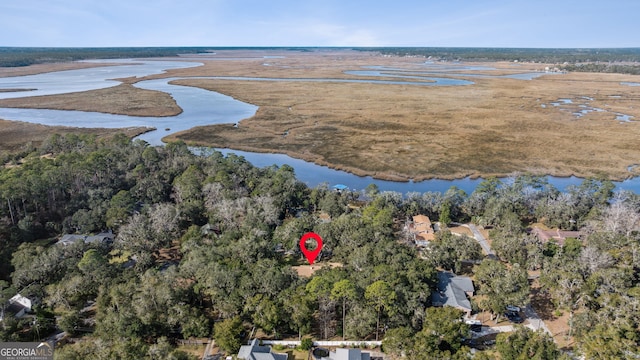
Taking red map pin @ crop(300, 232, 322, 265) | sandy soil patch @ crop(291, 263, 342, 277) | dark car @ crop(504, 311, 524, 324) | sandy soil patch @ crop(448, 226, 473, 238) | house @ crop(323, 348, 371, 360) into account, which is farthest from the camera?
sandy soil patch @ crop(448, 226, 473, 238)

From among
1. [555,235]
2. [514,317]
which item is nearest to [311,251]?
[514,317]

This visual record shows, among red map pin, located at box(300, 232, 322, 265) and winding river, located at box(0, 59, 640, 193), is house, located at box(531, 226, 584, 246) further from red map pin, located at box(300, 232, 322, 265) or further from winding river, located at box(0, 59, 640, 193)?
red map pin, located at box(300, 232, 322, 265)

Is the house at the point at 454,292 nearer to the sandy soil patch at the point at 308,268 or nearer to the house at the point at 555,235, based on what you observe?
the sandy soil patch at the point at 308,268

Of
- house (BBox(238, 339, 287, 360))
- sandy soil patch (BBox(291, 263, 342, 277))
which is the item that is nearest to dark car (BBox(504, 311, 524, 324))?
sandy soil patch (BBox(291, 263, 342, 277))

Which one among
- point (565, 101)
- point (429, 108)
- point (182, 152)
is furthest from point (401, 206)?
point (565, 101)

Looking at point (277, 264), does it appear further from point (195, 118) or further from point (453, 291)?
point (195, 118)

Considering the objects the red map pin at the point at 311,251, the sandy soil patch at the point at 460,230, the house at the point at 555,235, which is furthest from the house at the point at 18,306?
the house at the point at 555,235
